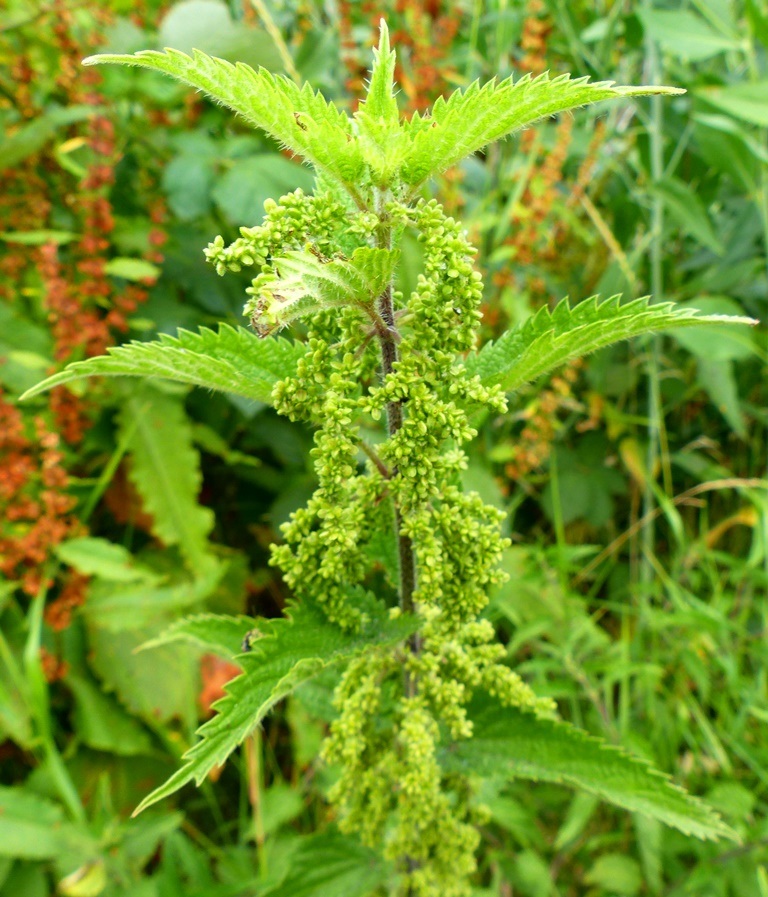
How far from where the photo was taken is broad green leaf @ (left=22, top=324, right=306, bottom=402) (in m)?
0.99

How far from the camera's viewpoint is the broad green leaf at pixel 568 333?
3.13ft

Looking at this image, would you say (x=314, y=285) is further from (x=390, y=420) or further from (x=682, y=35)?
(x=682, y=35)

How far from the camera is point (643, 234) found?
3135 millimetres

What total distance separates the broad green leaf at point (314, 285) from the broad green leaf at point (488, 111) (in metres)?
0.14

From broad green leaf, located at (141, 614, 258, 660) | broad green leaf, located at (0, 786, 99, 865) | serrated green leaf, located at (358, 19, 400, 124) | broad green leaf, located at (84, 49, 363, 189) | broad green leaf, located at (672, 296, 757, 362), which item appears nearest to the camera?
→ broad green leaf, located at (84, 49, 363, 189)

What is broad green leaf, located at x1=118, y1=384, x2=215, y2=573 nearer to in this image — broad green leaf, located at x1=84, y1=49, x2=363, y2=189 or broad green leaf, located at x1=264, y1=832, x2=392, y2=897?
broad green leaf, located at x1=264, y1=832, x2=392, y2=897

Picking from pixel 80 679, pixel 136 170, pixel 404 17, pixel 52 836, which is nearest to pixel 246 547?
pixel 80 679

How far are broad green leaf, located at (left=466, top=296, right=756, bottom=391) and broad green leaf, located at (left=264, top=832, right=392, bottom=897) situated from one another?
3.12 feet

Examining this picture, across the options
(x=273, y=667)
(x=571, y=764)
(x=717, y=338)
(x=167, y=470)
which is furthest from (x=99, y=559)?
(x=717, y=338)

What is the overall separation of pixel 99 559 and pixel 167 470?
0.37m

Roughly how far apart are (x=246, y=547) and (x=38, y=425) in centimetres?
103

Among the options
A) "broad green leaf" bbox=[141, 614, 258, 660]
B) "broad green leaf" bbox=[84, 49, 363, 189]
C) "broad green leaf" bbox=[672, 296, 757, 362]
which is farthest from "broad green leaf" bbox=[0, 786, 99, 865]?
"broad green leaf" bbox=[672, 296, 757, 362]

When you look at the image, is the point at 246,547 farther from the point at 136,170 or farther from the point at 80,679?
the point at 136,170

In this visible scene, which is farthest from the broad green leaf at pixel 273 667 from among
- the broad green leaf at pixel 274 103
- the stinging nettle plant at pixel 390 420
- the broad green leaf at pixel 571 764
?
the broad green leaf at pixel 274 103
